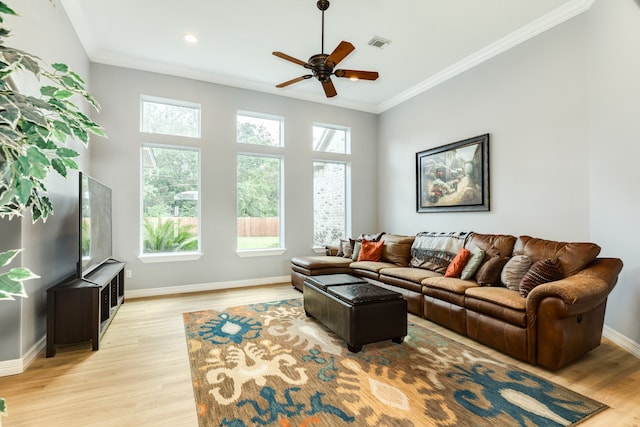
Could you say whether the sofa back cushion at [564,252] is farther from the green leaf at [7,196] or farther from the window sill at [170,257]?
the window sill at [170,257]

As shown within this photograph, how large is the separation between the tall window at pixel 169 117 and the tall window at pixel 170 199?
0.27 metres

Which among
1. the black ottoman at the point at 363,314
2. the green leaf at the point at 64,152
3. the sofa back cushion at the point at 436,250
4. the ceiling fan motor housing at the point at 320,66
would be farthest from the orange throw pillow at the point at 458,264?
the green leaf at the point at 64,152

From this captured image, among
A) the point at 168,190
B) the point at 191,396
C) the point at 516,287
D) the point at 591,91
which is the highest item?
the point at 591,91

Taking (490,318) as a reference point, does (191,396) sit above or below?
below

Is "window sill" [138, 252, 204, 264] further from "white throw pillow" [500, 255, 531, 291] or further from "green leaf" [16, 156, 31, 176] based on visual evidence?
"white throw pillow" [500, 255, 531, 291]

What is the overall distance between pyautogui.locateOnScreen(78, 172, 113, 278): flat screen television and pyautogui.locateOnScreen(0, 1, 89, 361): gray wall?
281 mm

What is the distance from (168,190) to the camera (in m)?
4.80

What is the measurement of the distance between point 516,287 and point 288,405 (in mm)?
2386

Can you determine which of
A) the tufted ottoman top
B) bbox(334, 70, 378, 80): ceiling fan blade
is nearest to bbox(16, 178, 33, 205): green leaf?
the tufted ottoman top

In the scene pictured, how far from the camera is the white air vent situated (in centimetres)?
392

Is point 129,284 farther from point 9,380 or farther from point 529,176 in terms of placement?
point 529,176

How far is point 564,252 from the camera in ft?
9.50

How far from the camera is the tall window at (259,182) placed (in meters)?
5.27

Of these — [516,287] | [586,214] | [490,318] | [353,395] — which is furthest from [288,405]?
[586,214]
